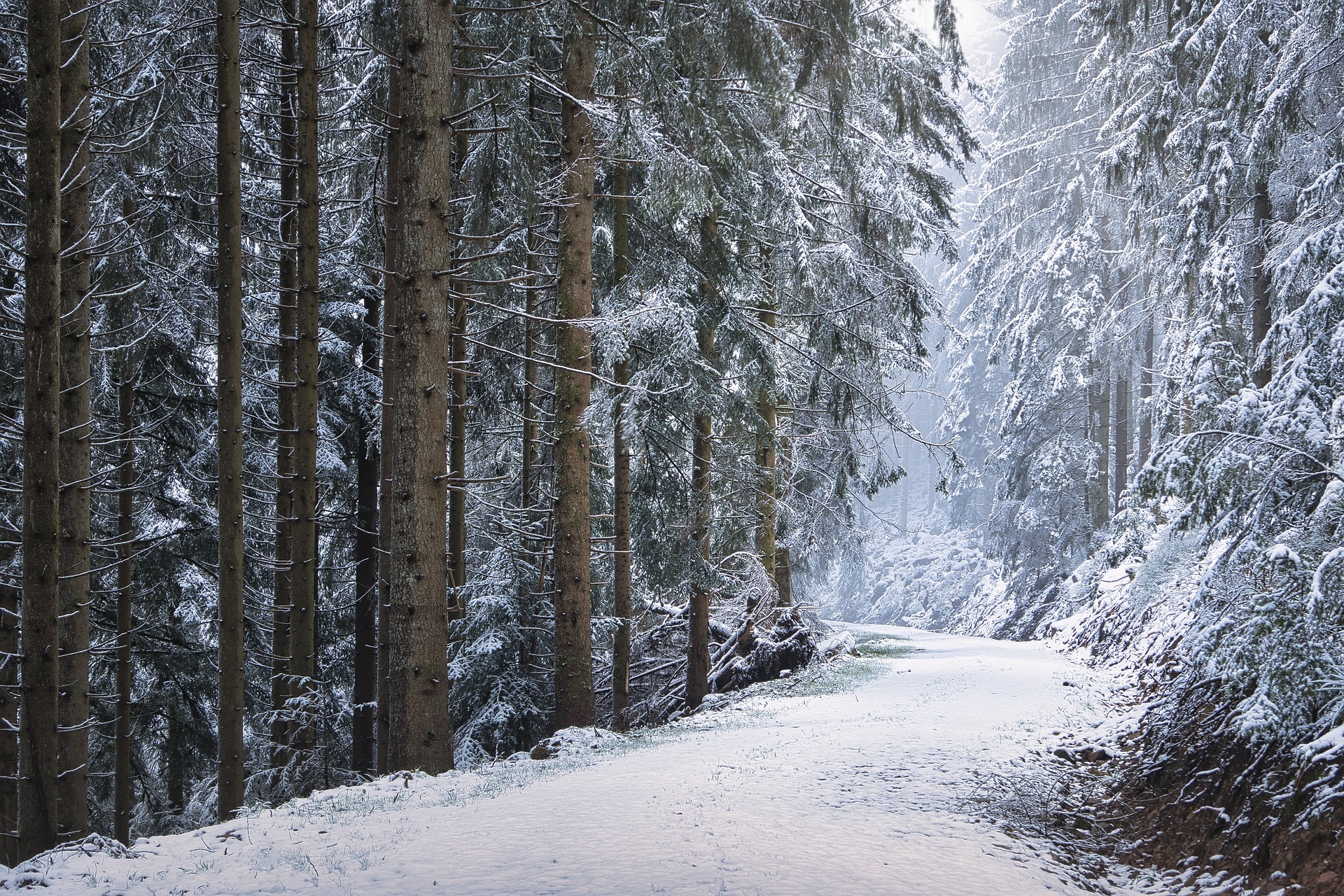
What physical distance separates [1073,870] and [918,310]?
8.40 meters

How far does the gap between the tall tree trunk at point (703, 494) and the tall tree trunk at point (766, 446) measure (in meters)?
0.76

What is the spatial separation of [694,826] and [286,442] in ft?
24.3

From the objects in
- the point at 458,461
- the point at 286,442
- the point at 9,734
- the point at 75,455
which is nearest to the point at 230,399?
the point at 75,455

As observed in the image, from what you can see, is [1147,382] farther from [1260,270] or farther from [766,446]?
[766,446]

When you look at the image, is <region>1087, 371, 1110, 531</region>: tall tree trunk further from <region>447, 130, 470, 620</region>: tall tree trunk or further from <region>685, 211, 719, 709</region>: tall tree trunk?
<region>447, 130, 470, 620</region>: tall tree trunk

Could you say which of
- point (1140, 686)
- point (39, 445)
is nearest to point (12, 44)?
point (39, 445)

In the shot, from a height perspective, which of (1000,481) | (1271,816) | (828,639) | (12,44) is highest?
(12,44)

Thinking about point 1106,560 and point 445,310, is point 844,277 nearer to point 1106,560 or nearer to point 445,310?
point 445,310

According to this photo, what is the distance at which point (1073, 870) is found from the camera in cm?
514

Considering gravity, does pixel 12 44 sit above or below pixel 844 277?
above

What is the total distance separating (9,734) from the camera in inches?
299

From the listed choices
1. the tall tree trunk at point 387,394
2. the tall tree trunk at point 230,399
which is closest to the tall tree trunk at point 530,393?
the tall tree trunk at point 387,394

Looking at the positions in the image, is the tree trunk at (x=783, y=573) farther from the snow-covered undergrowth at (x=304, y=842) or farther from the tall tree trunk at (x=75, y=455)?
the tall tree trunk at (x=75, y=455)

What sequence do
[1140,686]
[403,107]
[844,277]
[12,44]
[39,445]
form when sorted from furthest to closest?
[844,277] → [1140,686] → [12,44] → [403,107] → [39,445]
